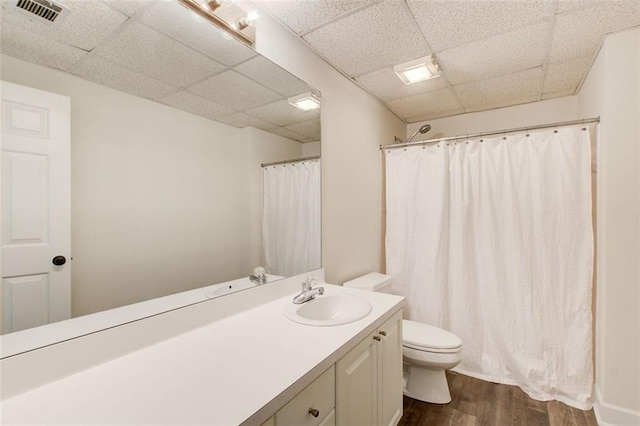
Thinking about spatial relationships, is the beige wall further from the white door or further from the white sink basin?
the white sink basin

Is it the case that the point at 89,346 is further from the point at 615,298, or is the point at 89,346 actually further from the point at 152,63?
the point at 615,298

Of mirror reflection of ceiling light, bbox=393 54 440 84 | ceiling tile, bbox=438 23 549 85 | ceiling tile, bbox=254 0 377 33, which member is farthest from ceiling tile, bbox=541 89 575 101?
ceiling tile, bbox=254 0 377 33

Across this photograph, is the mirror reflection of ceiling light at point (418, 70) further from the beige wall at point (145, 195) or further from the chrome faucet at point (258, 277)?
the chrome faucet at point (258, 277)

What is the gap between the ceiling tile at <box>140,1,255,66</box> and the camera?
114cm

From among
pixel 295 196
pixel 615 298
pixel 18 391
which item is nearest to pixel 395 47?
pixel 295 196

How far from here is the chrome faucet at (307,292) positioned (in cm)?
152

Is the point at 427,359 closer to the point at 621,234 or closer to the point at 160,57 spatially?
the point at 621,234

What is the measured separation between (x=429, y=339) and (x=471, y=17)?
1.91 m

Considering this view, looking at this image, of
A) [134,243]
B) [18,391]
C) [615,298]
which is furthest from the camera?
[615,298]

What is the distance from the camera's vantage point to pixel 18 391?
77 centimetres

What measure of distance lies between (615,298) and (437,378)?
44.3 inches


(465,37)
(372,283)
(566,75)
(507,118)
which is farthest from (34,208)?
(507,118)

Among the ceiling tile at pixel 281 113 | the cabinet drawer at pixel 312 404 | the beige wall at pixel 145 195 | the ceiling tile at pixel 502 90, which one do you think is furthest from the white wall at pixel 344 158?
the cabinet drawer at pixel 312 404

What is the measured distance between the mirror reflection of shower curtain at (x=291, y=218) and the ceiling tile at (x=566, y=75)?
6.17 feet
